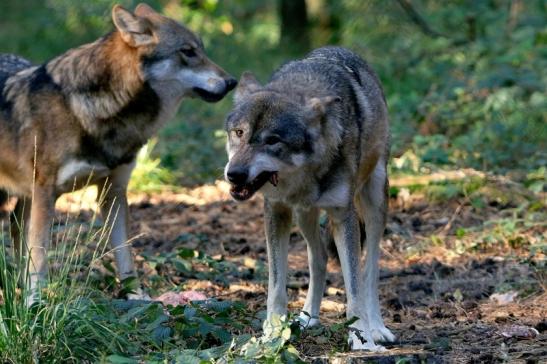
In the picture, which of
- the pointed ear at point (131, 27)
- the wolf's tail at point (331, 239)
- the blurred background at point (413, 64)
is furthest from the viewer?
the blurred background at point (413, 64)

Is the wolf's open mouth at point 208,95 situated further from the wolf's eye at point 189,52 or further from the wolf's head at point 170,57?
the wolf's eye at point 189,52

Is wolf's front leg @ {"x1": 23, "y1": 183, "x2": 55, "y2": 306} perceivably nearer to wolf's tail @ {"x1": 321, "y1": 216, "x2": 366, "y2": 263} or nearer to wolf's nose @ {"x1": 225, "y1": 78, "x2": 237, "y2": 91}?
wolf's nose @ {"x1": 225, "y1": 78, "x2": 237, "y2": 91}

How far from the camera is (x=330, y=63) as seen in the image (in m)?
6.00

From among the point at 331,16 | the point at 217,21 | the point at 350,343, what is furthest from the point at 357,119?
the point at 217,21

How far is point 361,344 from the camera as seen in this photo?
511 centimetres

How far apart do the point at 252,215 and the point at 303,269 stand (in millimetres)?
1786

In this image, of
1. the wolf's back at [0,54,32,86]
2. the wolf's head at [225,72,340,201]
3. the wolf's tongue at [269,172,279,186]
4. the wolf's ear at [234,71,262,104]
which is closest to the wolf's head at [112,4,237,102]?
the wolf's back at [0,54,32,86]

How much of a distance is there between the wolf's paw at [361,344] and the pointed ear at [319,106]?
1.16m

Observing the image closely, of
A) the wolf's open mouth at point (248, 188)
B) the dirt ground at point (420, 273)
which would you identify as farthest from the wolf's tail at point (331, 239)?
the wolf's open mouth at point (248, 188)

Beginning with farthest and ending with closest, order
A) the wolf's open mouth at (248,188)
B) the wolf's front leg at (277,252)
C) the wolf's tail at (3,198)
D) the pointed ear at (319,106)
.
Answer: the wolf's tail at (3,198), the wolf's front leg at (277,252), the pointed ear at (319,106), the wolf's open mouth at (248,188)

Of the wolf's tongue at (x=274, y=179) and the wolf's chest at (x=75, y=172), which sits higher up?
the wolf's tongue at (x=274, y=179)

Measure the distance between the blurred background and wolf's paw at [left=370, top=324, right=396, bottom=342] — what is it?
3184 millimetres

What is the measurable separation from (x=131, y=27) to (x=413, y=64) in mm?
6664

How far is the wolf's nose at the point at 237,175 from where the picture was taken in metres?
4.89
